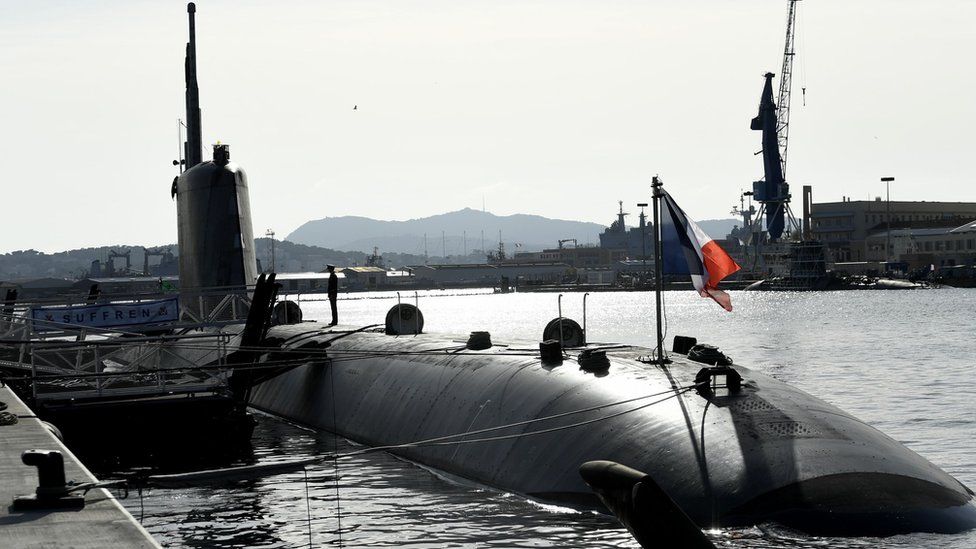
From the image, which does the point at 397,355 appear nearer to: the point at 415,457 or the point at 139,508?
the point at 415,457

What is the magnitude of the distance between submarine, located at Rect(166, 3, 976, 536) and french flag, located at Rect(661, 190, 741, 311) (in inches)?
39.0

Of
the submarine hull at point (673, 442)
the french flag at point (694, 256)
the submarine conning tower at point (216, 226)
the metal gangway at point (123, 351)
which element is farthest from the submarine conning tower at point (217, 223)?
the french flag at point (694, 256)

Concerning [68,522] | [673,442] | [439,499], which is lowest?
[439,499]

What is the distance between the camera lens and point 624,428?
13.5 m

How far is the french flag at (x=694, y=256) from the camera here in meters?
14.5

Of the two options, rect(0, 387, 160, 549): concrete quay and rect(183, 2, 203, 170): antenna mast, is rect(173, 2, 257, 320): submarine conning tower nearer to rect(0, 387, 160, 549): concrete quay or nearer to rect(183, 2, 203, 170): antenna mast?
rect(183, 2, 203, 170): antenna mast

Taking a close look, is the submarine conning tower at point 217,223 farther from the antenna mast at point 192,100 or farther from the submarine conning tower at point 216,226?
the antenna mast at point 192,100

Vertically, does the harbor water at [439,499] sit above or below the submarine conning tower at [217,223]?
below

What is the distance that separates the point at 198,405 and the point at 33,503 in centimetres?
1116

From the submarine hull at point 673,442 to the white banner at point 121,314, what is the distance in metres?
8.81

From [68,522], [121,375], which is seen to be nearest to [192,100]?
[121,375]

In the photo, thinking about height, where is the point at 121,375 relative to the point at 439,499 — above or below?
above

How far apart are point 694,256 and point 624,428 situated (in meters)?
2.47

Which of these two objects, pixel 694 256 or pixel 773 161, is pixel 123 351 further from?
pixel 773 161
